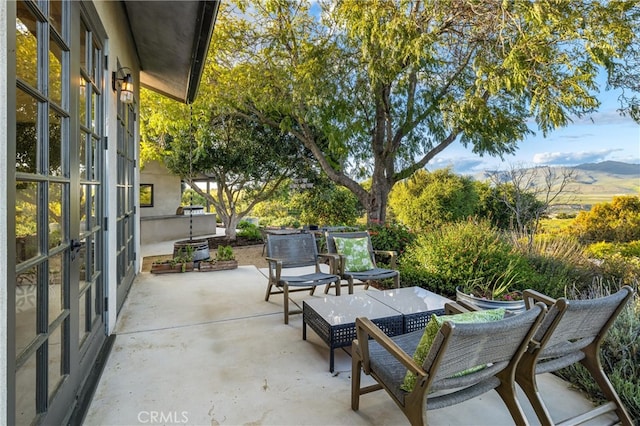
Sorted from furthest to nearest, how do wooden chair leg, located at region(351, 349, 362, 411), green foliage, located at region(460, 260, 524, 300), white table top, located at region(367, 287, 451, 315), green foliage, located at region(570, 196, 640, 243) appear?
green foliage, located at region(570, 196, 640, 243) → green foliage, located at region(460, 260, 524, 300) → white table top, located at region(367, 287, 451, 315) → wooden chair leg, located at region(351, 349, 362, 411)

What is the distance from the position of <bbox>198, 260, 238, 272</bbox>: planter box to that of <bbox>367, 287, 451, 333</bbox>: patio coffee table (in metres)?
3.39

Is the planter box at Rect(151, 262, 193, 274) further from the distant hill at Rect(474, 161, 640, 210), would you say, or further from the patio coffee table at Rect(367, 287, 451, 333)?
the distant hill at Rect(474, 161, 640, 210)

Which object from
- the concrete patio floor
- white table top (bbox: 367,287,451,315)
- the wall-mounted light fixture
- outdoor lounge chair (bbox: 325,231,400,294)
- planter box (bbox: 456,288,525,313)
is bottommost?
the concrete patio floor

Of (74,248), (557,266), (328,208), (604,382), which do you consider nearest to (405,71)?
(557,266)

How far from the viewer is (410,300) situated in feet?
10.5

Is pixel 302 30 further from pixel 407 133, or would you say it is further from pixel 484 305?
pixel 484 305

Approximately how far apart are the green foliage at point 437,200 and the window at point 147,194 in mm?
8647

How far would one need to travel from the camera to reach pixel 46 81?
163 cm

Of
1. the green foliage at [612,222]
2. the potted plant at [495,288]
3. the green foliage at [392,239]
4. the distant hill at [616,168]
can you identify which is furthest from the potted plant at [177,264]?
the distant hill at [616,168]

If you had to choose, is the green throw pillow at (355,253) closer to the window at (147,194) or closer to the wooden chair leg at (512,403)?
the wooden chair leg at (512,403)

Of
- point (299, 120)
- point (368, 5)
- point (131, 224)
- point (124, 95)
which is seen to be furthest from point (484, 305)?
point (299, 120)

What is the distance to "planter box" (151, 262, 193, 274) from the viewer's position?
18.7 ft

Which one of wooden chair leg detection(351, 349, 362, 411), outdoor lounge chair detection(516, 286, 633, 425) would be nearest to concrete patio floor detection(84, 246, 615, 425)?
wooden chair leg detection(351, 349, 362, 411)

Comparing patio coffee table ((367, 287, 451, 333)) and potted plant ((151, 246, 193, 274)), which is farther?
potted plant ((151, 246, 193, 274))
